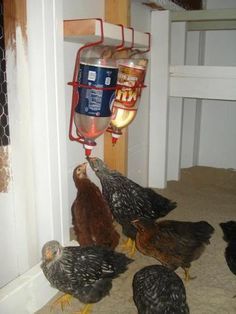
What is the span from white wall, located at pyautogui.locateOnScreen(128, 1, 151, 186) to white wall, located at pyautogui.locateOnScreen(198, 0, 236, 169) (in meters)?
0.58

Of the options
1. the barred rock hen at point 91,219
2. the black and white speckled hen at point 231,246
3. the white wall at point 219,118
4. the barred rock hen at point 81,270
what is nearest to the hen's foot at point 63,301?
the barred rock hen at point 81,270

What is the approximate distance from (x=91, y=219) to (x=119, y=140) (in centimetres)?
37

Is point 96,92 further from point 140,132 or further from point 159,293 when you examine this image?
point 140,132

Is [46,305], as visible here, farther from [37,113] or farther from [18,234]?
[37,113]

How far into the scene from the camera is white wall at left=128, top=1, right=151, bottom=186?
1489 mm

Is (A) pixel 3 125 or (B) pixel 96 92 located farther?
(B) pixel 96 92

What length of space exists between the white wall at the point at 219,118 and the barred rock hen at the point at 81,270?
1375 millimetres

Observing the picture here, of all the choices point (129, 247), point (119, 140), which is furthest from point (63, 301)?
point (119, 140)

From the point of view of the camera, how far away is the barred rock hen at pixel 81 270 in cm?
85

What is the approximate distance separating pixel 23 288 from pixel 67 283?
0.37 ft

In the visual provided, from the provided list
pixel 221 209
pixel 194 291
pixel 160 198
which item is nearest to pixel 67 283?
pixel 194 291

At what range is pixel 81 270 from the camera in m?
0.86

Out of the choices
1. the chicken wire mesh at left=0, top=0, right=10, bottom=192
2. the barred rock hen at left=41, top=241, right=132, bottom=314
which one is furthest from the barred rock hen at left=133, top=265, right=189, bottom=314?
the chicken wire mesh at left=0, top=0, right=10, bottom=192

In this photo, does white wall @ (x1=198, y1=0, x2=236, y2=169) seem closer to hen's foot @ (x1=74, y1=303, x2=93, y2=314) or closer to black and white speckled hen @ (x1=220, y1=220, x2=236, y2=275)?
black and white speckled hen @ (x1=220, y1=220, x2=236, y2=275)
